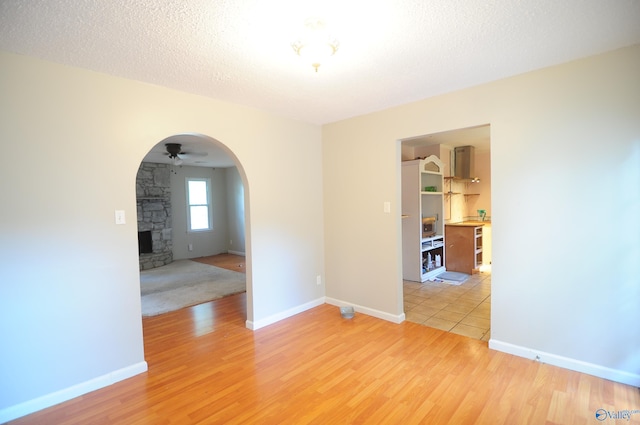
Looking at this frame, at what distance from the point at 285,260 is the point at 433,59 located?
2.53m

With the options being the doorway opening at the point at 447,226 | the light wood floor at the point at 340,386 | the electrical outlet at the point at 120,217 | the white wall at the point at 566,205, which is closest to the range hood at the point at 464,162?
the doorway opening at the point at 447,226

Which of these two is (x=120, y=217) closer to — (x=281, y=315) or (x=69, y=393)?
(x=69, y=393)

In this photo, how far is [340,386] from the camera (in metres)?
2.30

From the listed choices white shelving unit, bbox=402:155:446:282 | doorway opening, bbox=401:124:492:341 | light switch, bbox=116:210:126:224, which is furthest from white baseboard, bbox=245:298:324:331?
white shelving unit, bbox=402:155:446:282

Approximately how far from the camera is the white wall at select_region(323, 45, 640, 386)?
2.19 m

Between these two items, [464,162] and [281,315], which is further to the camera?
[464,162]

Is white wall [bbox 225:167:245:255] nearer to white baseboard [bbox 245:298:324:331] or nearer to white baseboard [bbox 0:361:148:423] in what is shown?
white baseboard [bbox 245:298:324:331]

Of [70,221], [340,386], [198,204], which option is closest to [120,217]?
[70,221]

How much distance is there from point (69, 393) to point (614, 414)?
3.62 meters

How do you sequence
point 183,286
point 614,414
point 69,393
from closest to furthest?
point 614,414, point 69,393, point 183,286

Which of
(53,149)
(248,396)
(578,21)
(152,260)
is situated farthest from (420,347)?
(152,260)

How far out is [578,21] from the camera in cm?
179

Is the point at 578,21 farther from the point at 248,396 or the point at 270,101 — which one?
the point at 248,396

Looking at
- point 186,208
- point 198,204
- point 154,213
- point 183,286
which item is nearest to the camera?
point 183,286
